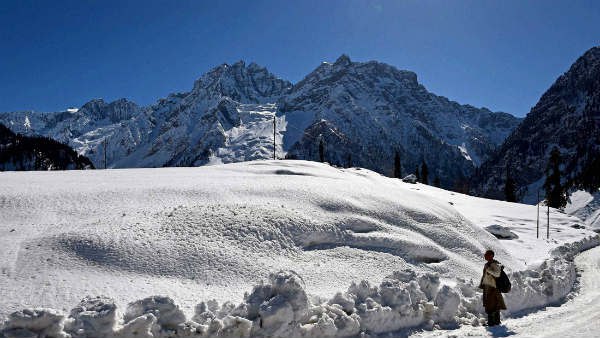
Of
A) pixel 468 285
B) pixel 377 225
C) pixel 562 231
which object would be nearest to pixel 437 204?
pixel 377 225

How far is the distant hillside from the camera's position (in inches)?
5714

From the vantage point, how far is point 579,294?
522 inches

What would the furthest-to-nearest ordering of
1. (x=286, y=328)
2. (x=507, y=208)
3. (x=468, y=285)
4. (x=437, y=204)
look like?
(x=507, y=208), (x=437, y=204), (x=468, y=285), (x=286, y=328)

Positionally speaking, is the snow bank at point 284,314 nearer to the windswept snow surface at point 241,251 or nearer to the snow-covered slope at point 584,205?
the windswept snow surface at point 241,251

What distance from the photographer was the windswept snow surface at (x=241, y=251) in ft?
26.2

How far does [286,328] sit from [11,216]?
817 cm

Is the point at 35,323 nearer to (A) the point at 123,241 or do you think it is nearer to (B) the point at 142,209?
(A) the point at 123,241

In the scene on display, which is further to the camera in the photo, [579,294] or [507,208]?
[507,208]

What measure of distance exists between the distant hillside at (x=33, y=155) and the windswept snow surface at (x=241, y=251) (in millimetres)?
153379

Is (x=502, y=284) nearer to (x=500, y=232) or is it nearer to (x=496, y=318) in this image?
(x=496, y=318)

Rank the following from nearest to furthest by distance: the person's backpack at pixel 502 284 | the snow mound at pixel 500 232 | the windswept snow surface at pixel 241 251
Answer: the windswept snow surface at pixel 241 251 → the person's backpack at pixel 502 284 → the snow mound at pixel 500 232

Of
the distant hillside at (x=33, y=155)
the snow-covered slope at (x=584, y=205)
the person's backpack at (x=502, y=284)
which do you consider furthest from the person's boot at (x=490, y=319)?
the distant hillside at (x=33, y=155)

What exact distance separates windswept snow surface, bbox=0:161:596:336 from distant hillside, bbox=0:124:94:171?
15338cm

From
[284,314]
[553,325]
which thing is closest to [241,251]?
[284,314]
